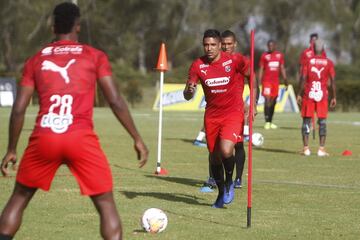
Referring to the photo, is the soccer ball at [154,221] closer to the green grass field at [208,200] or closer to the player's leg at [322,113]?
the green grass field at [208,200]

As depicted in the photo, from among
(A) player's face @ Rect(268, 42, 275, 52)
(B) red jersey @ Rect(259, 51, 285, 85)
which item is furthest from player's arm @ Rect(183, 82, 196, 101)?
(B) red jersey @ Rect(259, 51, 285, 85)

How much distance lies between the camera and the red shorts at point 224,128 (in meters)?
11.4

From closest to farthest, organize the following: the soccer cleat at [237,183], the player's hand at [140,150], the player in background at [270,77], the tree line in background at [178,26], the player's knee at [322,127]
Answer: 1. the player's hand at [140,150]
2. the soccer cleat at [237,183]
3. the player's knee at [322,127]
4. the player in background at [270,77]
5. the tree line in background at [178,26]

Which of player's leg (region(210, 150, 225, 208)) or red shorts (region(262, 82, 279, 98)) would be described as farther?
red shorts (region(262, 82, 279, 98))

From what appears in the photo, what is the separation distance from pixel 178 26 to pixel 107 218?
66.4m

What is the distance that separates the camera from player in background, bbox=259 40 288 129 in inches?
1083

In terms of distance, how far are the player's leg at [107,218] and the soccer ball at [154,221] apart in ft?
7.50

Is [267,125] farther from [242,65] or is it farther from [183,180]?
[242,65]

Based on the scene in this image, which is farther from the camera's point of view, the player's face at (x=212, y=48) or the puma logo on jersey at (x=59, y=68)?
the player's face at (x=212, y=48)

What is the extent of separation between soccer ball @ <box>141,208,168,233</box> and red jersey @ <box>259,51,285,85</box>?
1888 cm

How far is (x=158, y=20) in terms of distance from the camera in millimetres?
72812

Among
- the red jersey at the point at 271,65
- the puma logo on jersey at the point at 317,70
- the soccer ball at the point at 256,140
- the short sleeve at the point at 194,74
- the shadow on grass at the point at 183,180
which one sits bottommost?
the soccer ball at the point at 256,140

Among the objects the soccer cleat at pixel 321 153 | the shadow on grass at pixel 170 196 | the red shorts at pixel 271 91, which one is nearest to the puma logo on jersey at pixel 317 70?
the soccer cleat at pixel 321 153

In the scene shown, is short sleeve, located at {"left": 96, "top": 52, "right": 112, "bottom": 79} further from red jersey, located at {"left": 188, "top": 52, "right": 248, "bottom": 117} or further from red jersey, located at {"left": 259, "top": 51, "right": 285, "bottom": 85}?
red jersey, located at {"left": 259, "top": 51, "right": 285, "bottom": 85}
